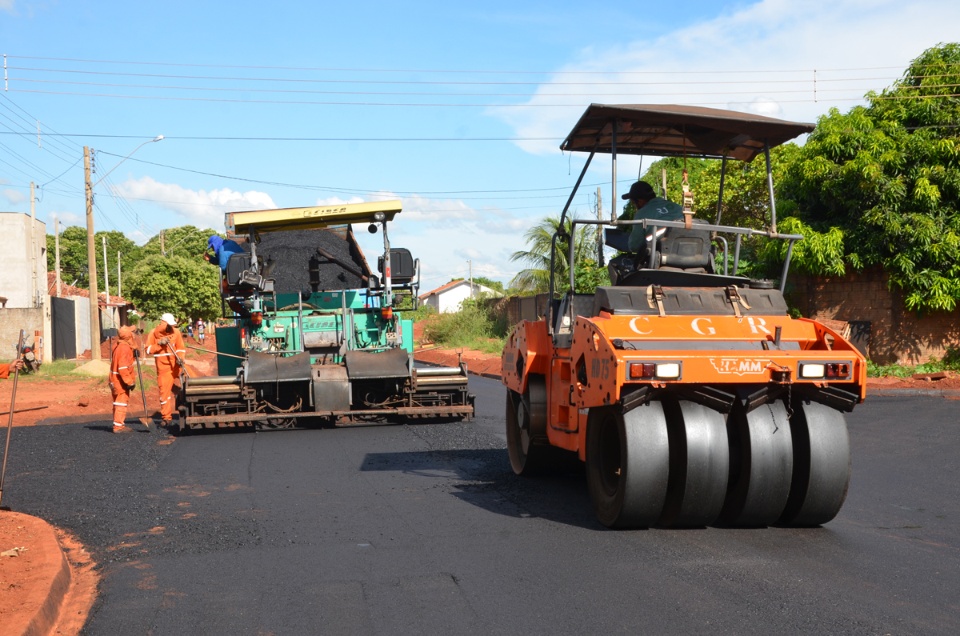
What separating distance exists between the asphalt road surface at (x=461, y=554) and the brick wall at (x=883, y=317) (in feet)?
35.5

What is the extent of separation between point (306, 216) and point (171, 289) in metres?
35.8

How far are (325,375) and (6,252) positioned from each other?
29.3m

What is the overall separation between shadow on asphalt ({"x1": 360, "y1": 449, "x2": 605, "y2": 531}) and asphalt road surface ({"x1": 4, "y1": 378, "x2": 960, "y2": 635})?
0.04 m

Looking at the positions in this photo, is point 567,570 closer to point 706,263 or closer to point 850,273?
point 706,263

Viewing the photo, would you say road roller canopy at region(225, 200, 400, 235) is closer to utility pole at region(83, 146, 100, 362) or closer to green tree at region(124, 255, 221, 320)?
utility pole at region(83, 146, 100, 362)

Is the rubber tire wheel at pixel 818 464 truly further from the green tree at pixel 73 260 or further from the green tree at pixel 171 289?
the green tree at pixel 73 260

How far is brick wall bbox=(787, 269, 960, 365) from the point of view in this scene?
2008 centimetres

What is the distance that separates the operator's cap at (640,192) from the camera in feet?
25.0

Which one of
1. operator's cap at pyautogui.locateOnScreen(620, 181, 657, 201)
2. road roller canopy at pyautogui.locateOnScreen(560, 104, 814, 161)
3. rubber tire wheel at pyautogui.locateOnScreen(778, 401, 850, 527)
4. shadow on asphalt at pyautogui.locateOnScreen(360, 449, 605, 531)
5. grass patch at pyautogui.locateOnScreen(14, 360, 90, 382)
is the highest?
road roller canopy at pyautogui.locateOnScreen(560, 104, 814, 161)

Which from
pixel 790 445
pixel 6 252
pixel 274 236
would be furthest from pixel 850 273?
pixel 6 252

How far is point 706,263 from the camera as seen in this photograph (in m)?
7.27

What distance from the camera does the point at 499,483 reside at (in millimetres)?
8500

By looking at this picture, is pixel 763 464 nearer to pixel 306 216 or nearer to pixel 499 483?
pixel 499 483

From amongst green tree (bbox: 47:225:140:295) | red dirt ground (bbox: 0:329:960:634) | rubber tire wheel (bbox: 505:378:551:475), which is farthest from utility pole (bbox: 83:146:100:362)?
green tree (bbox: 47:225:140:295)
